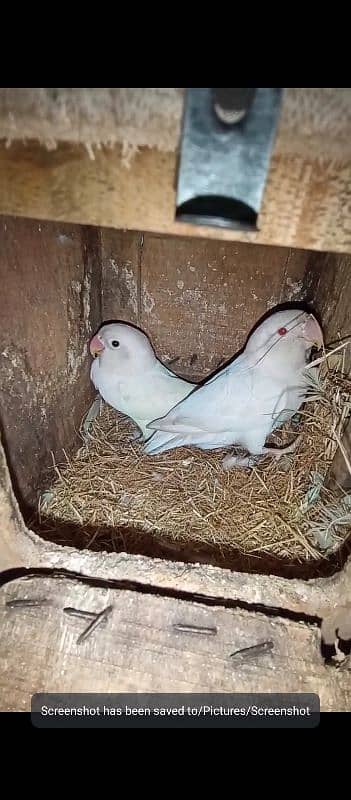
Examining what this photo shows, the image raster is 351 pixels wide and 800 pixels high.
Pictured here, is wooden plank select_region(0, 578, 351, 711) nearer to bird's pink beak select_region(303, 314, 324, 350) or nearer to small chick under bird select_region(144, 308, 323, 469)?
small chick under bird select_region(144, 308, 323, 469)

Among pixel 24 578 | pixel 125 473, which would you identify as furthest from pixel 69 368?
pixel 24 578

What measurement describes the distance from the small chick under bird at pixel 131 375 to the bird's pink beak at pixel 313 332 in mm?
546

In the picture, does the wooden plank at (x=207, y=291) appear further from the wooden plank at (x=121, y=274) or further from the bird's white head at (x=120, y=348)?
the bird's white head at (x=120, y=348)

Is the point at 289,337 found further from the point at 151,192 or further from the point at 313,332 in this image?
the point at 151,192

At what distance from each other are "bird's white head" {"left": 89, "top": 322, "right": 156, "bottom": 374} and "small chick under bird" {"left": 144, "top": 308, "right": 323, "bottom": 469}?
261mm

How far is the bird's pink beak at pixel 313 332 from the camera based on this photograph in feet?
6.07

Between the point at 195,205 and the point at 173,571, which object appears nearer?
the point at 195,205

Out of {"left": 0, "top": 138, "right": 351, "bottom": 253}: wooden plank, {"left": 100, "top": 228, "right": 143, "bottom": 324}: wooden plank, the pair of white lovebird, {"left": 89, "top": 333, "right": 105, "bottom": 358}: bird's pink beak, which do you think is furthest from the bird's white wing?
{"left": 0, "top": 138, "right": 351, "bottom": 253}: wooden plank

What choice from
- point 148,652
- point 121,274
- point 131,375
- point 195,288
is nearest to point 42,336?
point 131,375

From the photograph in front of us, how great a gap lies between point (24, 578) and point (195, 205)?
963mm

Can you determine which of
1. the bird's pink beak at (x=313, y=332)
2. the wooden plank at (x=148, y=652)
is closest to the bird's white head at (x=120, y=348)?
the bird's pink beak at (x=313, y=332)

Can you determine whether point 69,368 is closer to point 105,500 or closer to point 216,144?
point 105,500

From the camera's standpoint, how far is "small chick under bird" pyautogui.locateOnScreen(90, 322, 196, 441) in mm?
2051

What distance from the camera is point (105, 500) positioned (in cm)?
188
